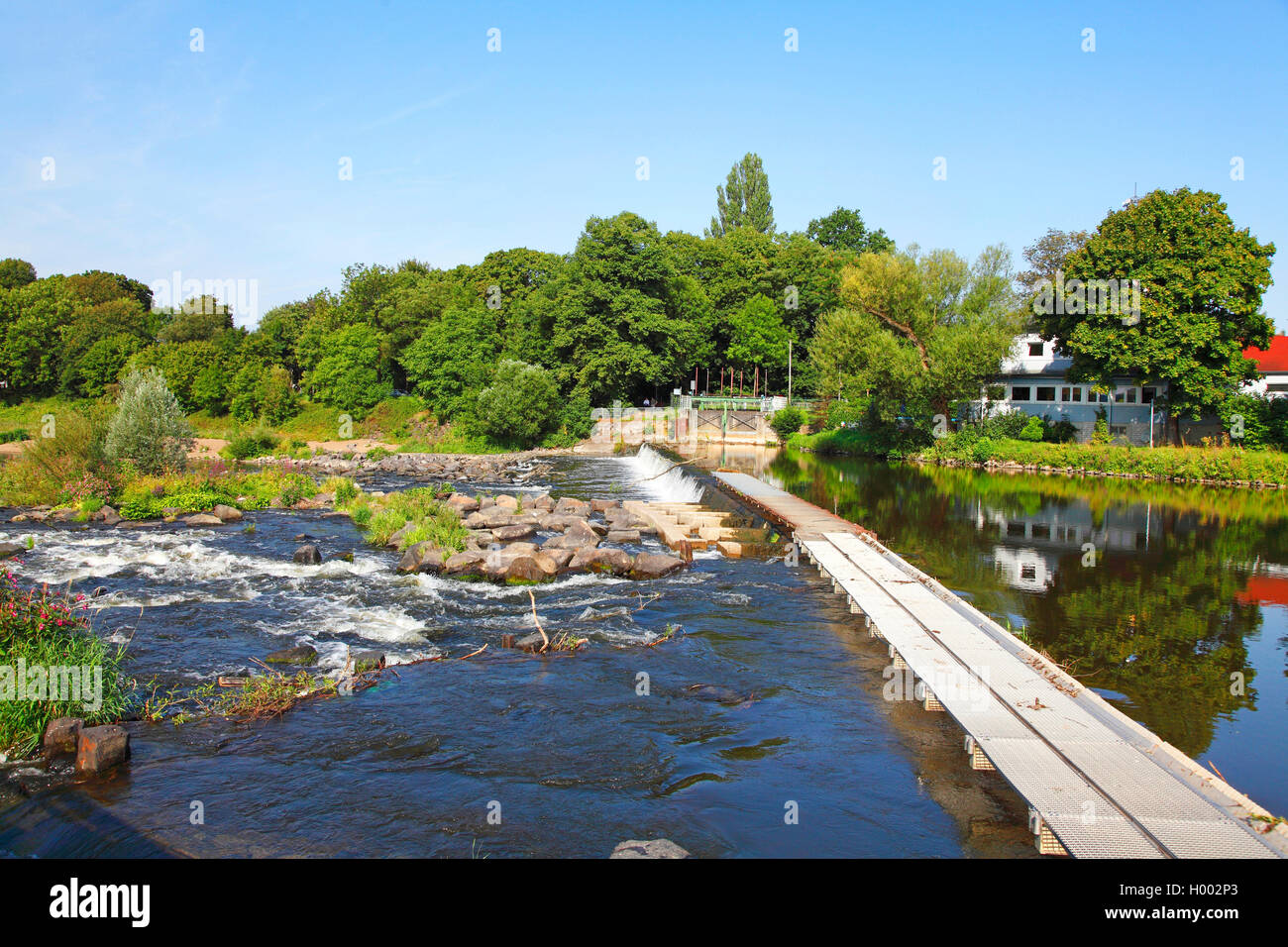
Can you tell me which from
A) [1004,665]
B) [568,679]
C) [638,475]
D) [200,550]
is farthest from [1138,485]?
[200,550]

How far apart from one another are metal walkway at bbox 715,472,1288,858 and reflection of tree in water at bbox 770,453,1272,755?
1.53m

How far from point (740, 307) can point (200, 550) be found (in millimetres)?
51338

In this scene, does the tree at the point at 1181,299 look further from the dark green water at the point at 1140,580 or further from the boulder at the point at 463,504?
the boulder at the point at 463,504

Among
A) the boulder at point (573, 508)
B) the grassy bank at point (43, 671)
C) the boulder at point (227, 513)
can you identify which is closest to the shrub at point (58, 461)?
the boulder at point (227, 513)

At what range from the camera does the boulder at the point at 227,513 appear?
23484 millimetres

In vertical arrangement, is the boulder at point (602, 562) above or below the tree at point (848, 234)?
below

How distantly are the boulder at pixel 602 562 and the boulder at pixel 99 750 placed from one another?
9632 millimetres

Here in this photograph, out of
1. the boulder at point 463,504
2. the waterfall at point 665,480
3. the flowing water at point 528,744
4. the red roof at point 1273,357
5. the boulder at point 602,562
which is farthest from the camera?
the red roof at point 1273,357

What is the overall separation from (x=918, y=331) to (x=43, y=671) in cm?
4671

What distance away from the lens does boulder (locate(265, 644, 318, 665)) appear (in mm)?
11555

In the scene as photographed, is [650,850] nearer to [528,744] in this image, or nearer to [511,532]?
[528,744]

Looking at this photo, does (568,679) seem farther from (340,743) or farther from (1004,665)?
(1004,665)

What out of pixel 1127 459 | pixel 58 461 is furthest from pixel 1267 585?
pixel 58 461

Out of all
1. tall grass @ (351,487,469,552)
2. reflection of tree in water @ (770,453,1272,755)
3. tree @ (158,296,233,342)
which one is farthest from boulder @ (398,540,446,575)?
tree @ (158,296,233,342)
